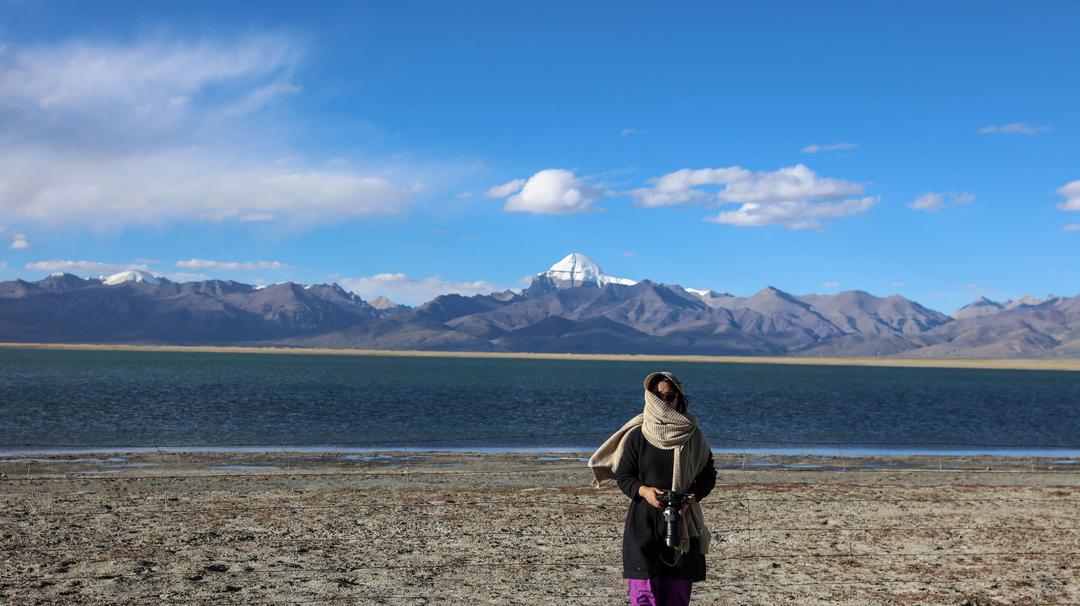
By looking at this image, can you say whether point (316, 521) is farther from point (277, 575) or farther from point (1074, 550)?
point (1074, 550)

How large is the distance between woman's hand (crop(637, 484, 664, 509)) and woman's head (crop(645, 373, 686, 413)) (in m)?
0.68

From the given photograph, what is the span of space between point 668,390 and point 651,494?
85 centimetres

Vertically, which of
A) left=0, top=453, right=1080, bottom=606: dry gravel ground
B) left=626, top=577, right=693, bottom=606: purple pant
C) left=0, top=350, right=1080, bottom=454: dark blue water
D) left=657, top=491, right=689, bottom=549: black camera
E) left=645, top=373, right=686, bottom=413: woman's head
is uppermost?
left=645, top=373, right=686, bottom=413: woman's head

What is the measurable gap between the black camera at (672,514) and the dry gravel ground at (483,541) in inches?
211

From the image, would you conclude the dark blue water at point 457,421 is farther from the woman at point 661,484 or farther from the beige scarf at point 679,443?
the beige scarf at point 679,443

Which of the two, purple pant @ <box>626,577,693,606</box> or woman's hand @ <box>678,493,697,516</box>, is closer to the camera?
woman's hand @ <box>678,493,697,516</box>

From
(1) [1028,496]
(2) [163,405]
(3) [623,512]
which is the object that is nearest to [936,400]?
(2) [163,405]

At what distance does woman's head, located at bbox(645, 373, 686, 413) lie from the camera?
7828 mm

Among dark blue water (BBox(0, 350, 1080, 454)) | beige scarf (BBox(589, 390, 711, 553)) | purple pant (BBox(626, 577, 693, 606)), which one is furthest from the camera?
dark blue water (BBox(0, 350, 1080, 454))

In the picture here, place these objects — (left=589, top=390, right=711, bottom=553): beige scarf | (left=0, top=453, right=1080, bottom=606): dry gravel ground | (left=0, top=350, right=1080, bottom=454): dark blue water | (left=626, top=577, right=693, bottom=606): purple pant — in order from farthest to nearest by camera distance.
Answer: (left=0, top=350, right=1080, bottom=454): dark blue water → (left=0, top=453, right=1080, bottom=606): dry gravel ground → (left=626, top=577, right=693, bottom=606): purple pant → (left=589, top=390, right=711, bottom=553): beige scarf

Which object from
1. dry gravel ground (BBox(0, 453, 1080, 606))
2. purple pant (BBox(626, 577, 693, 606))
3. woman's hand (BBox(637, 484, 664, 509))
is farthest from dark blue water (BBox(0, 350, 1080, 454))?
woman's hand (BBox(637, 484, 664, 509))

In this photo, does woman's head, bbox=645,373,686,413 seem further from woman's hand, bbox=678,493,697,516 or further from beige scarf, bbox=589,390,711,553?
woman's hand, bbox=678,493,697,516

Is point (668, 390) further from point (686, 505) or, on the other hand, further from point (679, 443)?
point (686, 505)

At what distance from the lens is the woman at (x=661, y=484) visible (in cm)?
779
